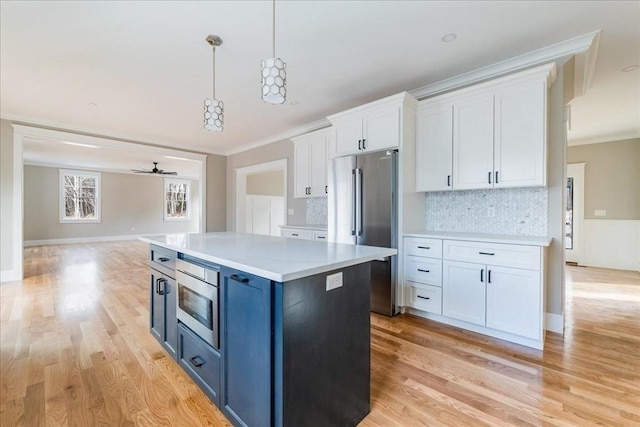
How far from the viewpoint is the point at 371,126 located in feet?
10.9

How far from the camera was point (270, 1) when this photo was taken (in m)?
2.02

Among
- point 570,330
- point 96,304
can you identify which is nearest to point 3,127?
point 96,304

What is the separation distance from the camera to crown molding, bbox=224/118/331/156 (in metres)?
4.68

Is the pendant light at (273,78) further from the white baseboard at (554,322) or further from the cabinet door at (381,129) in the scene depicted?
the white baseboard at (554,322)

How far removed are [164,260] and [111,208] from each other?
32.2 feet

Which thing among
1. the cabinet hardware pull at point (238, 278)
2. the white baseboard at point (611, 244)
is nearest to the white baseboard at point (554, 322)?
the cabinet hardware pull at point (238, 278)

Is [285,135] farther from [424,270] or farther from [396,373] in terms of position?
[396,373]

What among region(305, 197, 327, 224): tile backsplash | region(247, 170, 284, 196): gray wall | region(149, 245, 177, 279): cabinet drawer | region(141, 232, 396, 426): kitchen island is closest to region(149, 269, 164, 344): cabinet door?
region(149, 245, 177, 279): cabinet drawer

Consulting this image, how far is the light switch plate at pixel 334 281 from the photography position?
4.58 ft

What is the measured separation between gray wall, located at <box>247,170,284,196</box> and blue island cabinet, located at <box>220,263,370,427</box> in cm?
612

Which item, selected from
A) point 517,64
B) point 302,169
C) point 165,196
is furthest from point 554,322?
point 165,196

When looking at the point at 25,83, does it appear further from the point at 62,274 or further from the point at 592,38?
the point at 592,38

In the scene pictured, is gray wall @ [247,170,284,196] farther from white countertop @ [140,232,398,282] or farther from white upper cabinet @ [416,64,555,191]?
white countertop @ [140,232,398,282]

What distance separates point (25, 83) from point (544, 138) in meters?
5.47
